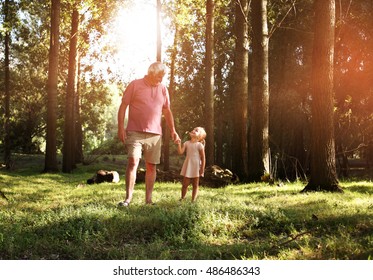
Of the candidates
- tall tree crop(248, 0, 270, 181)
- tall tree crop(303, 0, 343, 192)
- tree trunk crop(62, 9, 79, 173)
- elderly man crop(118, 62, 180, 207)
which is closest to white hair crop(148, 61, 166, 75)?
elderly man crop(118, 62, 180, 207)

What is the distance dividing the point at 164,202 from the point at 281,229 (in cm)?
264

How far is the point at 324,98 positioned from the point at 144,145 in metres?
5.10

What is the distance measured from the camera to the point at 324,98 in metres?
9.84

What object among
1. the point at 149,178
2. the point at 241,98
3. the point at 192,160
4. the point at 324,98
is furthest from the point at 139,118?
the point at 241,98

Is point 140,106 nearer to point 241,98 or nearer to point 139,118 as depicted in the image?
point 139,118

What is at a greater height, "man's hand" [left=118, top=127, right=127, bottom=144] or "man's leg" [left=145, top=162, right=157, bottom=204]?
"man's hand" [left=118, top=127, right=127, bottom=144]

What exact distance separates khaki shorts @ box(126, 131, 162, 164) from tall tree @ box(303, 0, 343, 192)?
15.2 feet

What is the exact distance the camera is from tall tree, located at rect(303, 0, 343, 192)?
982 cm

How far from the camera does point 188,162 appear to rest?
8.08 metres

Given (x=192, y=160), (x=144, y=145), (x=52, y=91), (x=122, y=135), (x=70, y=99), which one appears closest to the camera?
(x=122, y=135)

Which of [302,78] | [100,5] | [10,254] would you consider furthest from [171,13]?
[10,254]

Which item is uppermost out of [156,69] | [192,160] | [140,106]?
[156,69]

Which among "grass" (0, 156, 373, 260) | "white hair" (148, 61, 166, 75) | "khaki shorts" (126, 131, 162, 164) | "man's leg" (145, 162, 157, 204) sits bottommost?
"grass" (0, 156, 373, 260)

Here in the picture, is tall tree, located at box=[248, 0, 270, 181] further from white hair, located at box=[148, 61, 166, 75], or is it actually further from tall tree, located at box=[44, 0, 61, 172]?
tall tree, located at box=[44, 0, 61, 172]
